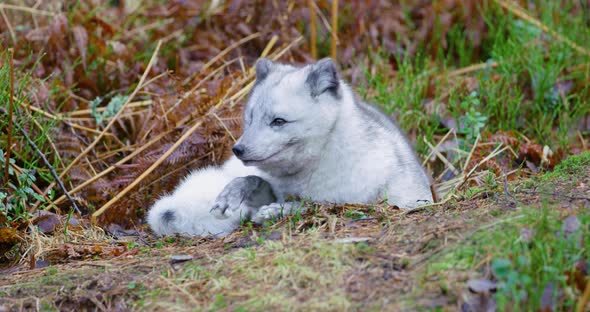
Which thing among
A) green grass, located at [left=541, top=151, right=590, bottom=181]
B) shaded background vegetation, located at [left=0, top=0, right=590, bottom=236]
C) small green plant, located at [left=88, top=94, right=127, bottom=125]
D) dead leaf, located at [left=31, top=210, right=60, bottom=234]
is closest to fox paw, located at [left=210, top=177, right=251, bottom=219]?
dead leaf, located at [left=31, top=210, right=60, bottom=234]

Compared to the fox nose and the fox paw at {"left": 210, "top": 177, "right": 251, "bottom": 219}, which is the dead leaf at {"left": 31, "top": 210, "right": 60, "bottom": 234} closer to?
the fox paw at {"left": 210, "top": 177, "right": 251, "bottom": 219}

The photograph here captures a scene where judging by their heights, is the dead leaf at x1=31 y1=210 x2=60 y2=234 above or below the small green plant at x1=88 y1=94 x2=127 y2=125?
below

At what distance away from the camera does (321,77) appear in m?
5.01

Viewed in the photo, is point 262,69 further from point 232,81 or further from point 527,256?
point 527,256

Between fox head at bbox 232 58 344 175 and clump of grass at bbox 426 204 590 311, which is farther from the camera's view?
fox head at bbox 232 58 344 175

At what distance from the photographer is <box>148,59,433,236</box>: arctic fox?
490 centimetres

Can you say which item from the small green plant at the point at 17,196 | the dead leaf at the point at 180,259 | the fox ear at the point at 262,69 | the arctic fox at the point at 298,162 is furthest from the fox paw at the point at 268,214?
the small green plant at the point at 17,196

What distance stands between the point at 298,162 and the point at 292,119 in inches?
12.0

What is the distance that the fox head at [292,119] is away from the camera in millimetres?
4848

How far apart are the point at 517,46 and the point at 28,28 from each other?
483 centimetres

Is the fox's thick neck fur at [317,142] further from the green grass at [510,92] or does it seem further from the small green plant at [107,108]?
the small green plant at [107,108]

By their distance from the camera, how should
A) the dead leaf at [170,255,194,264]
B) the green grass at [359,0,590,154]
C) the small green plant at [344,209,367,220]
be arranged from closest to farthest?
the dead leaf at [170,255,194,264] → the small green plant at [344,209,367,220] → the green grass at [359,0,590,154]

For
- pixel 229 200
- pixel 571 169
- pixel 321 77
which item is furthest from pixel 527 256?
pixel 229 200

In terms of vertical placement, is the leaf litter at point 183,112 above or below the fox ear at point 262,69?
below
